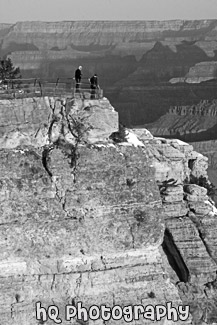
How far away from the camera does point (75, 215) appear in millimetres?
16844

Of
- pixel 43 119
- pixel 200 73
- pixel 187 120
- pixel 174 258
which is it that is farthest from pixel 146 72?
pixel 43 119

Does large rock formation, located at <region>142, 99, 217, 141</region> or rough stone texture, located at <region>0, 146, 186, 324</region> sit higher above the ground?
large rock formation, located at <region>142, 99, 217, 141</region>

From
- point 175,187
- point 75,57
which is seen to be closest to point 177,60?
point 75,57

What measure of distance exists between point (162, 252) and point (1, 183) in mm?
5438

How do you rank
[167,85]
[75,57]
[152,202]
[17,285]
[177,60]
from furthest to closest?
[75,57]
[177,60]
[167,85]
[152,202]
[17,285]

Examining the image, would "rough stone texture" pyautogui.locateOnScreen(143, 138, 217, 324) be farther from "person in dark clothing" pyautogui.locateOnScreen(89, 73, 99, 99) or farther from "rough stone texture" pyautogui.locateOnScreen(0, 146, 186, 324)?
"person in dark clothing" pyautogui.locateOnScreen(89, 73, 99, 99)

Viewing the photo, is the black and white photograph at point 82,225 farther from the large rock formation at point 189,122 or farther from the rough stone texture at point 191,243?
the large rock formation at point 189,122

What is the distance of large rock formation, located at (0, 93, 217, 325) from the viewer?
16.4 metres

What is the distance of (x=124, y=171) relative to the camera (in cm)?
1719

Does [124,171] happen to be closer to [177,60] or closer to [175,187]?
[175,187]

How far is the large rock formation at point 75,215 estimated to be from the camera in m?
16.4

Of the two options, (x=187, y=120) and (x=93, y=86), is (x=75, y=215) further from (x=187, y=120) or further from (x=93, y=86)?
(x=187, y=120)

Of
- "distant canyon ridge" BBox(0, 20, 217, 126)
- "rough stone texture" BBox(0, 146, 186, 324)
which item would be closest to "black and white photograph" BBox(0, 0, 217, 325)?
"rough stone texture" BBox(0, 146, 186, 324)

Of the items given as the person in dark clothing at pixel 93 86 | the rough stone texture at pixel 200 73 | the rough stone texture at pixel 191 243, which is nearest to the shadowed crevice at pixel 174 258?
the rough stone texture at pixel 191 243
